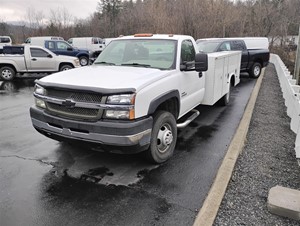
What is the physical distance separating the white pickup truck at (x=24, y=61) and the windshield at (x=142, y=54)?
9421mm

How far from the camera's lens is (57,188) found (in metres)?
3.61

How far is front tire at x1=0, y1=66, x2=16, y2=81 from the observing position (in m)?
13.5

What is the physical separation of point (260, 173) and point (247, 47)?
12.3 metres

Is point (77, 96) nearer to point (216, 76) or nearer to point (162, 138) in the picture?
point (162, 138)

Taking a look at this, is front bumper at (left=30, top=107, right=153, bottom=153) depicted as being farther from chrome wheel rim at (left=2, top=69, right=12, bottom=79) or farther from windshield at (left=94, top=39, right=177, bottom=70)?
Answer: chrome wheel rim at (left=2, top=69, right=12, bottom=79)

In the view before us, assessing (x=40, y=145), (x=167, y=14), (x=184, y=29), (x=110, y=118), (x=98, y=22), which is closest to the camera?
(x=110, y=118)

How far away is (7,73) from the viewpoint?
13484 millimetres

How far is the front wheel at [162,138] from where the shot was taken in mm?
4035

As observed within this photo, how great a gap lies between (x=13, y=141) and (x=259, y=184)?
438cm

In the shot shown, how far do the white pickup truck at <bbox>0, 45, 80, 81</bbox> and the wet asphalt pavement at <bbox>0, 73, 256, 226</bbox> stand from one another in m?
8.82

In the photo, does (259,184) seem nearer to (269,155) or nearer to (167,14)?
(269,155)

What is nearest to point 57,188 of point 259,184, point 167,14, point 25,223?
point 25,223

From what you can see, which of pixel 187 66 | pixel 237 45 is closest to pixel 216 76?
pixel 187 66

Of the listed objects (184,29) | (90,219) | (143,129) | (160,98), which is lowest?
(90,219)
